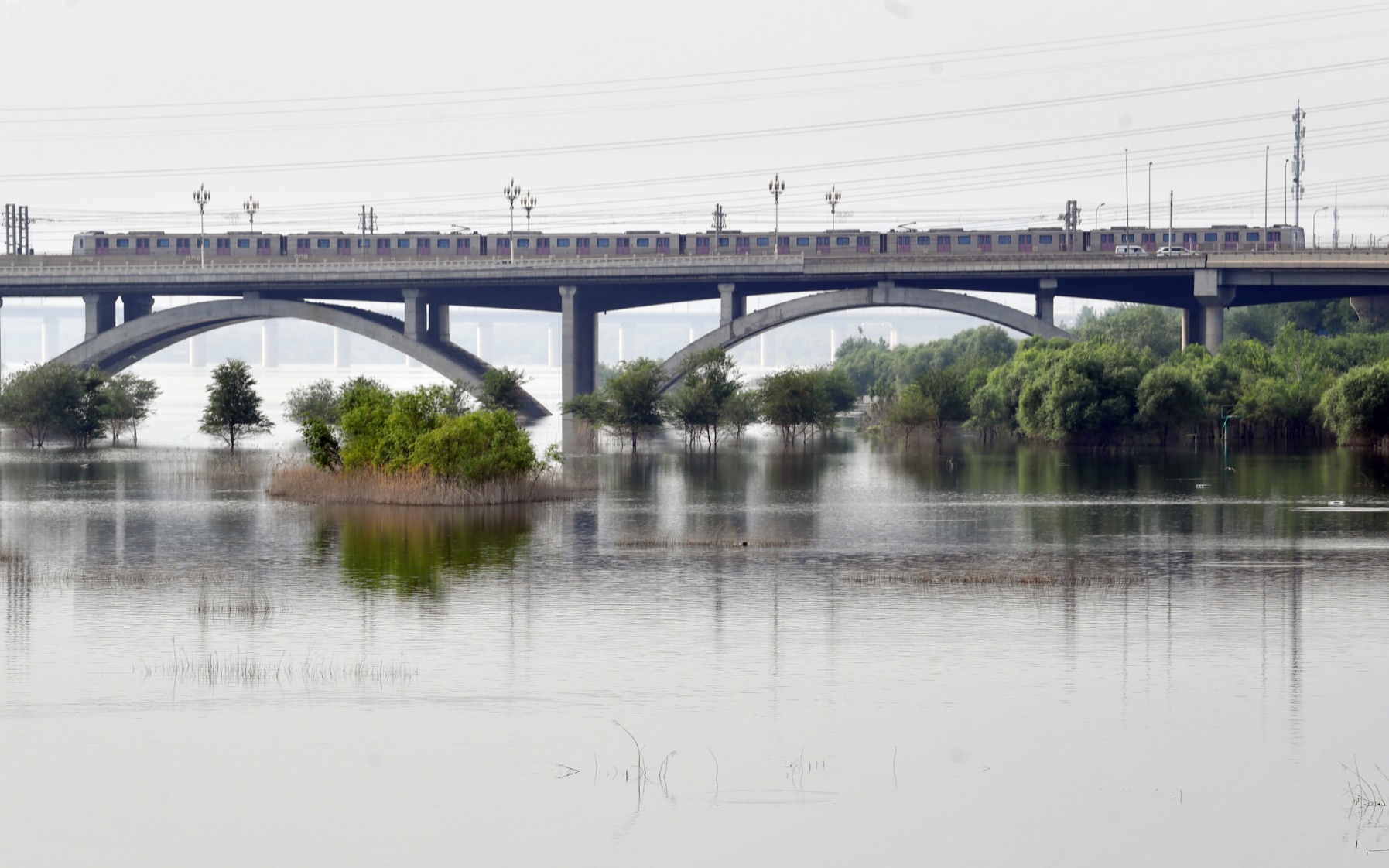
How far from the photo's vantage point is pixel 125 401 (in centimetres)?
9838

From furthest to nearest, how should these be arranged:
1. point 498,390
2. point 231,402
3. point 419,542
Answer: point 498,390 → point 231,402 → point 419,542

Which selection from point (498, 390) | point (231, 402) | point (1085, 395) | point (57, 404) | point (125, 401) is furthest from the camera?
point (125, 401)

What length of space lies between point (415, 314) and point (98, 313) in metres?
24.8

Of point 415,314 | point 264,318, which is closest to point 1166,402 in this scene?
point 415,314

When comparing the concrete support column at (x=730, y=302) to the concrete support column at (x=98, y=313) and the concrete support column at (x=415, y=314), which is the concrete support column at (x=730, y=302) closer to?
the concrete support column at (x=415, y=314)

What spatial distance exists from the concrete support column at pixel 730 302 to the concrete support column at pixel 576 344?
32.7 ft

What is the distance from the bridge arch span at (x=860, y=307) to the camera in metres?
109

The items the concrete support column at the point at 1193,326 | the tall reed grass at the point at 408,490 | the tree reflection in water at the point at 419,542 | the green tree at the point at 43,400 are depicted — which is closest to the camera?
the tree reflection in water at the point at 419,542

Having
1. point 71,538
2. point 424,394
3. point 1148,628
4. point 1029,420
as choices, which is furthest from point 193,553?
point 1029,420

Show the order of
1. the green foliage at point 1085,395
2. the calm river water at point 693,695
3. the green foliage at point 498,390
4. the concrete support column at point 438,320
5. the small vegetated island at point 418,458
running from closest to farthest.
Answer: the calm river water at point 693,695 < the small vegetated island at point 418,458 < the green foliage at point 1085,395 < the green foliage at point 498,390 < the concrete support column at point 438,320

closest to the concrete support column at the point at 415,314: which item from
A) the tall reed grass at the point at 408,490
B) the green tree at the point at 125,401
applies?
the green tree at the point at 125,401

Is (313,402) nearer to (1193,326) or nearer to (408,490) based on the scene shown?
(408,490)

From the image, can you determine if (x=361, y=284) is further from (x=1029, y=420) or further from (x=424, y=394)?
(x=424, y=394)

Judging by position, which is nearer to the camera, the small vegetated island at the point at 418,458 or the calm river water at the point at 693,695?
the calm river water at the point at 693,695
